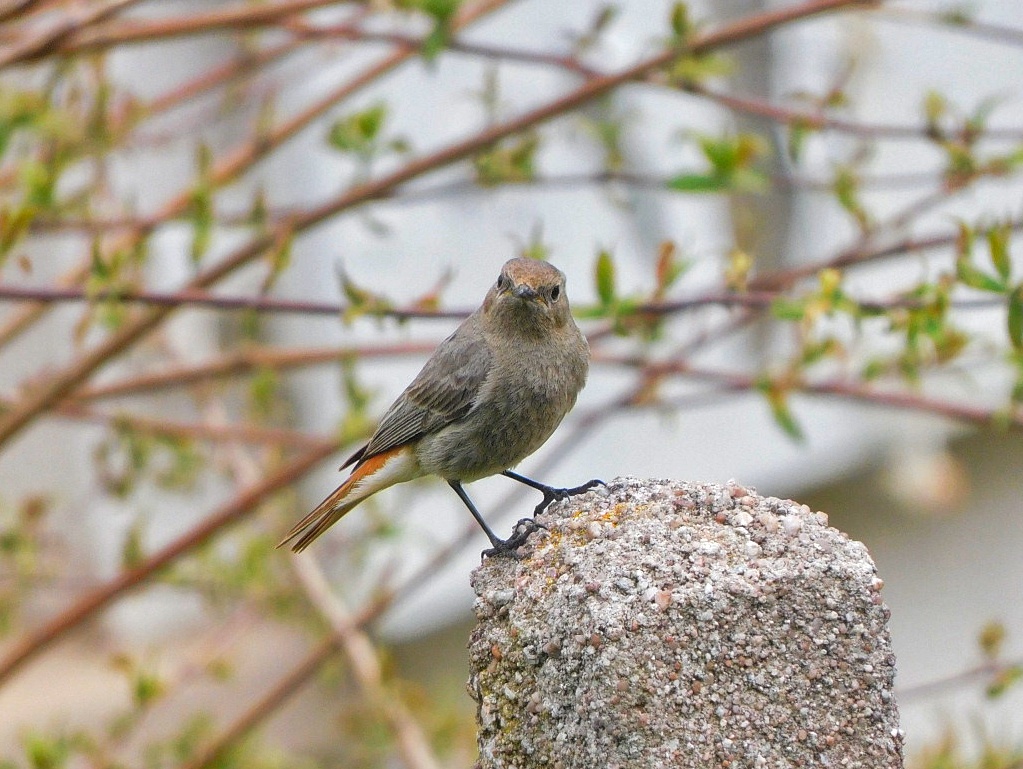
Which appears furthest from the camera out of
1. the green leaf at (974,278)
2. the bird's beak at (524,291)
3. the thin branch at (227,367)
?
→ the thin branch at (227,367)

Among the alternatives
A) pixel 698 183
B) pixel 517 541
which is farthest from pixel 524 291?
pixel 517 541

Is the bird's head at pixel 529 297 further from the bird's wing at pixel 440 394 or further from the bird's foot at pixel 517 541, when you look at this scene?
the bird's foot at pixel 517 541

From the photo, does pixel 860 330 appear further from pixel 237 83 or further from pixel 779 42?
pixel 779 42

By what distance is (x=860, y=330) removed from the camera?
11.0 feet

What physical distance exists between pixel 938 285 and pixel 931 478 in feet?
17.0

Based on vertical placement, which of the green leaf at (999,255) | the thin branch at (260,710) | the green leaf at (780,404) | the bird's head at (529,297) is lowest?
the thin branch at (260,710)

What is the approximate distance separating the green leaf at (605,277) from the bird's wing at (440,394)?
15.3 inches

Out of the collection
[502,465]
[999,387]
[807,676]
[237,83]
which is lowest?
[999,387]

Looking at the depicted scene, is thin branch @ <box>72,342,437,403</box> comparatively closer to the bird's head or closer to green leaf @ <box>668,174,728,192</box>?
the bird's head

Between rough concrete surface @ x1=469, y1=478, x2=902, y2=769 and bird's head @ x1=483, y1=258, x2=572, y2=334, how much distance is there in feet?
5.78

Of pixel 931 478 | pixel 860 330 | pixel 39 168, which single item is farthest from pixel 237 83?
pixel 931 478

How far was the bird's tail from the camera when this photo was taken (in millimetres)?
3581

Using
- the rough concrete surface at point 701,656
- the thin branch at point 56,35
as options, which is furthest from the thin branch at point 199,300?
the rough concrete surface at point 701,656

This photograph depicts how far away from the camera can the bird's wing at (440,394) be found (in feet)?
11.7
